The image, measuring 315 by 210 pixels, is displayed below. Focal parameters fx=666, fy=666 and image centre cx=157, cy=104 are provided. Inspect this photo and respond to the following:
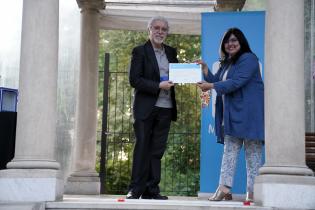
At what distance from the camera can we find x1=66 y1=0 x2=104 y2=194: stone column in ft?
38.5

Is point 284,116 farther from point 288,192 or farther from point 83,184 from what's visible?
point 83,184

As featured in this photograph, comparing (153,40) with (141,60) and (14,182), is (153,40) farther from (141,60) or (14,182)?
(14,182)

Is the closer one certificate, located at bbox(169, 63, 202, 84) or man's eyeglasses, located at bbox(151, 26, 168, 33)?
certificate, located at bbox(169, 63, 202, 84)

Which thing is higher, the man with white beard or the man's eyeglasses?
the man's eyeglasses

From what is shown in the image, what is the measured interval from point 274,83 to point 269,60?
0.28 meters

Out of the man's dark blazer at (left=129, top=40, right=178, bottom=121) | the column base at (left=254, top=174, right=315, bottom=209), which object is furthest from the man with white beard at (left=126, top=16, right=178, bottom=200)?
the column base at (left=254, top=174, right=315, bottom=209)

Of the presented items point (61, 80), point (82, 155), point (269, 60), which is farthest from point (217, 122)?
point (61, 80)

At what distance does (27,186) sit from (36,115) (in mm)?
801

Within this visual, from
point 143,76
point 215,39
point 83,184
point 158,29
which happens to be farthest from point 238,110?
point 83,184

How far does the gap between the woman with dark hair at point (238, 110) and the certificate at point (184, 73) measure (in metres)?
0.11

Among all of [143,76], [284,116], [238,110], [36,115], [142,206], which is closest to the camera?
[142,206]

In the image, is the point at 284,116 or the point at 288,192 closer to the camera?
the point at 288,192

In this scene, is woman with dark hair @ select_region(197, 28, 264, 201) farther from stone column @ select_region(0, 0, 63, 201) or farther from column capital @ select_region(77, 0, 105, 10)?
column capital @ select_region(77, 0, 105, 10)

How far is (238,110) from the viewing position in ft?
26.0
